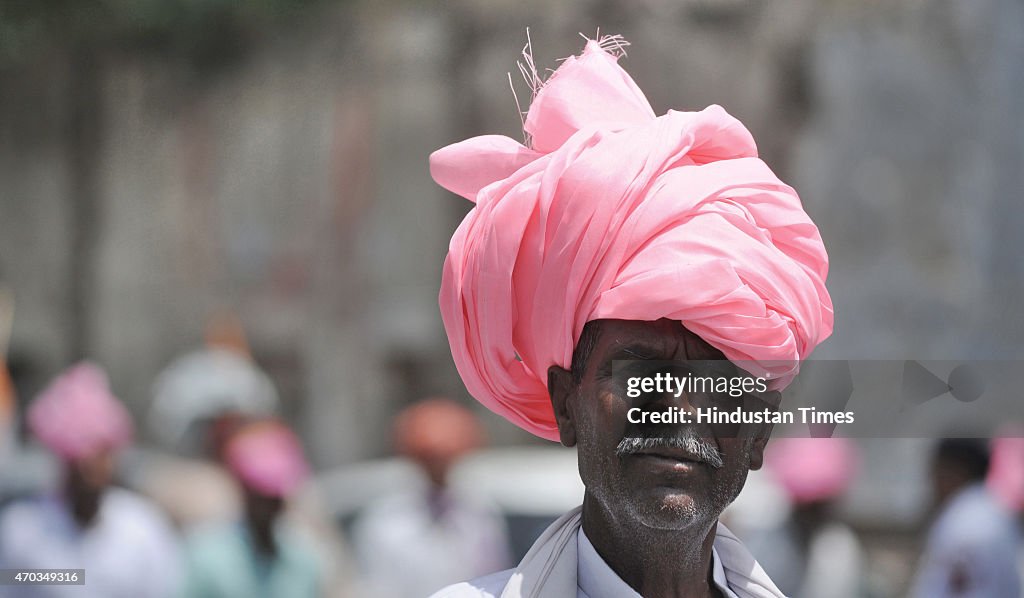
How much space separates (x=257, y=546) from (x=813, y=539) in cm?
274

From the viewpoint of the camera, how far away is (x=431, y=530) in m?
7.79

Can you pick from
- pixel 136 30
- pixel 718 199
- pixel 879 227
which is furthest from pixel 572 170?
pixel 136 30

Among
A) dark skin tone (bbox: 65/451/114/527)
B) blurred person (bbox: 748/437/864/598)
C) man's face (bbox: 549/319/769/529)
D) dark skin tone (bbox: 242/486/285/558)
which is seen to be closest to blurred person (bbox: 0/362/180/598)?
dark skin tone (bbox: 65/451/114/527)

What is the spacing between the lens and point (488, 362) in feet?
8.95

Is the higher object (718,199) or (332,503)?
(718,199)

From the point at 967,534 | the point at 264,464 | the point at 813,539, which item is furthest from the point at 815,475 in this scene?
the point at 264,464

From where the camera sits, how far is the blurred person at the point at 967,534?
21.0ft

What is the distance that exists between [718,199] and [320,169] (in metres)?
11.1

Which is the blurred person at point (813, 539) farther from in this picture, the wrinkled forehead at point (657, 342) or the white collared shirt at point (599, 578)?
the wrinkled forehead at point (657, 342)

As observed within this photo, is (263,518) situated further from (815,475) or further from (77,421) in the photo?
(815,475)

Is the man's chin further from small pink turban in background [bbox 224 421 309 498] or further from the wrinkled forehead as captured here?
small pink turban in background [bbox 224 421 309 498]

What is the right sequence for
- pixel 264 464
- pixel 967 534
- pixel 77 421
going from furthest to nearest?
1. pixel 77 421
2. pixel 264 464
3. pixel 967 534

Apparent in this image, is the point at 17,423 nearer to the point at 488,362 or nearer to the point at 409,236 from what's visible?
the point at 409,236

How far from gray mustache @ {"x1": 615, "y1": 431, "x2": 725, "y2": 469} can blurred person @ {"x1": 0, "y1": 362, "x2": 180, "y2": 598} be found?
4.49m
